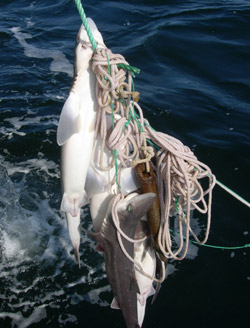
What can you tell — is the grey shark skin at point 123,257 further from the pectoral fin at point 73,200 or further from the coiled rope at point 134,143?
the pectoral fin at point 73,200

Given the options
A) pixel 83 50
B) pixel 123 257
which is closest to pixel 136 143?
pixel 83 50

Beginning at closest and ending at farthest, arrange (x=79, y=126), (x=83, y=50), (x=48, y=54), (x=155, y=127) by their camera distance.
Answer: (x=83, y=50)
(x=79, y=126)
(x=155, y=127)
(x=48, y=54)

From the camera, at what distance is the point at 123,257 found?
9.48 feet

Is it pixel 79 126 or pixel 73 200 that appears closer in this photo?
pixel 79 126

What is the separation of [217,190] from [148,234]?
7.15 ft

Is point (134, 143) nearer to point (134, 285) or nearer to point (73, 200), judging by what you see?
point (73, 200)

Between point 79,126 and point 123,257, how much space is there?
1180 millimetres

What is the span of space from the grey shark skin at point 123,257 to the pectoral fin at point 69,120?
697 mm

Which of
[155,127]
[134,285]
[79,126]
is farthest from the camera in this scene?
[155,127]

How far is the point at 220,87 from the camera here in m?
7.00

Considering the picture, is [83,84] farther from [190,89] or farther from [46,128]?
[190,89]

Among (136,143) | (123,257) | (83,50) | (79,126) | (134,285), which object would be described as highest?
(83,50)

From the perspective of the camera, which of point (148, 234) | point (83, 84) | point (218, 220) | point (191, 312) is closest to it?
point (83, 84)

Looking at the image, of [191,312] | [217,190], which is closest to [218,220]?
[217,190]
